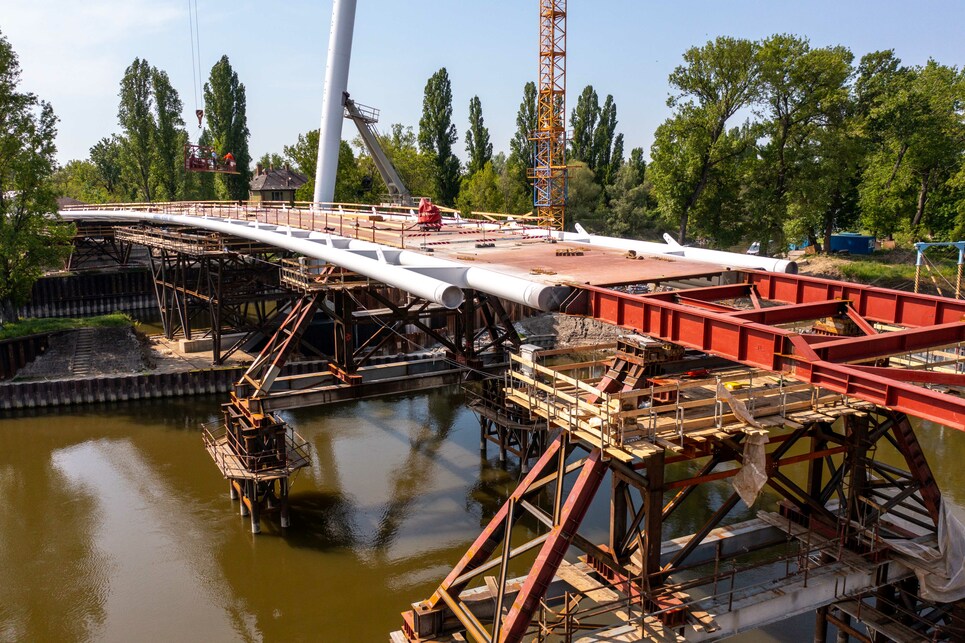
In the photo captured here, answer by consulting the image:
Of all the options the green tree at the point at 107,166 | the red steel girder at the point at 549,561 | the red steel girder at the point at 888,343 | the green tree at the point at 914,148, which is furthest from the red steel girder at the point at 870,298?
the green tree at the point at 107,166

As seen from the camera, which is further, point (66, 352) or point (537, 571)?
point (66, 352)

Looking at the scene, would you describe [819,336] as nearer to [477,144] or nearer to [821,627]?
[821,627]

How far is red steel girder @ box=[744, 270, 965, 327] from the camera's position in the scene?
12922 millimetres

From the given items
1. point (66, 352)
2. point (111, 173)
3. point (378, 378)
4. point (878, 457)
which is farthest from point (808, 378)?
point (111, 173)

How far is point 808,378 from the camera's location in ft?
32.6

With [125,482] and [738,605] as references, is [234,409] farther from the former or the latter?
[738,605]

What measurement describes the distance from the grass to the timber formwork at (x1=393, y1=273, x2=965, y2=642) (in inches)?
1438

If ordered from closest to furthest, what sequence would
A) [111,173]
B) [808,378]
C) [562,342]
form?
[808,378]
[562,342]
[111,173]

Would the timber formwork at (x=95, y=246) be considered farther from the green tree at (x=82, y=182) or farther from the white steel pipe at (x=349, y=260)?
the green tree at (x=82, y=182)

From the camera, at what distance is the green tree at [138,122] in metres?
72.0

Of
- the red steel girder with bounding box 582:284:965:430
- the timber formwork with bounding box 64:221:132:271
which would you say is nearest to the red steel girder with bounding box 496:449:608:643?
the red steel girder with bounding box 582:284:965:430

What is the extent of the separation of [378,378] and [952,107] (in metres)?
48.3

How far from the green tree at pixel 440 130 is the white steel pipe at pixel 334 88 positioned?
90.8ft

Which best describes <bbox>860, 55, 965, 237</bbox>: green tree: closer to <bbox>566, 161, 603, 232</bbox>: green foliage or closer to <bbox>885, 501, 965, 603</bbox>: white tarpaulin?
<bbox>566, 161, 603, 232</bbox>: green foliage
